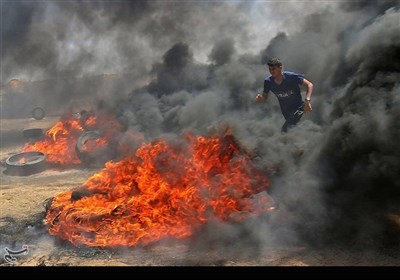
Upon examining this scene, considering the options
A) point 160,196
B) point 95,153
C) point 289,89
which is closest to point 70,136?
point 95,153

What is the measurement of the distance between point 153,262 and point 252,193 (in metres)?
2.27

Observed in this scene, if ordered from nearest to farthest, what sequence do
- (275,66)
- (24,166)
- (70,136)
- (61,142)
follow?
(275,66) → (24,166) → (61,142) → (70,136)

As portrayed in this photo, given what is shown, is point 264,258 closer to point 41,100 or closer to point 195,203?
point 195,203

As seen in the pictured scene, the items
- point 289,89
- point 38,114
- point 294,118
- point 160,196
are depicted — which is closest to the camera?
point 160,196

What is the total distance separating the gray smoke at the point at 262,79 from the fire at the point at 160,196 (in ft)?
1.52

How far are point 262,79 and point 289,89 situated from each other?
765cm

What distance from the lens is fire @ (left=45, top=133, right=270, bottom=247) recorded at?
6355 millimetres

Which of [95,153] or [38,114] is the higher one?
[38,114]

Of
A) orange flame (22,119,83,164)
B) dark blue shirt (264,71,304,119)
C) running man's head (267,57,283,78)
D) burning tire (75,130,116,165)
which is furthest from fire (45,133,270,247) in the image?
orange flame (22,119,83,164)

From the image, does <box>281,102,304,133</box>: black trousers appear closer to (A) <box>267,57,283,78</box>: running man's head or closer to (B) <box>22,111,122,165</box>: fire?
(A) <box>267,57,283,78</box>: running man's head

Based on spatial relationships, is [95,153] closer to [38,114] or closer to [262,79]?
[262,79]

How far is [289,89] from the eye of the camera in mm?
7594

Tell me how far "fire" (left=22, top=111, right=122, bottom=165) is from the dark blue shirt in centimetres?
716
